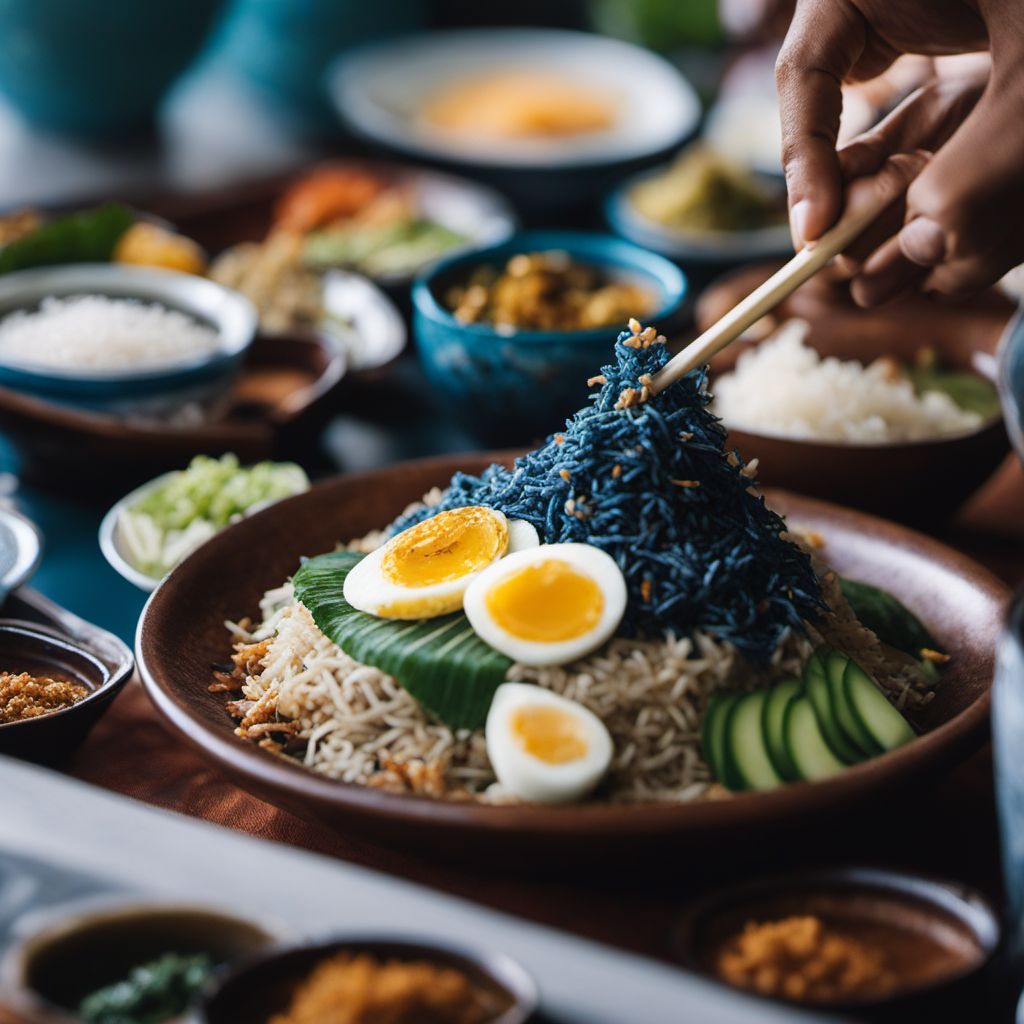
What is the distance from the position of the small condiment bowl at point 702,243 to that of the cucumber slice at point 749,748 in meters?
2.66

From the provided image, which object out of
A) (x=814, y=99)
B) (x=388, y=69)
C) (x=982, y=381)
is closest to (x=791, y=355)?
(x=982, y=381)

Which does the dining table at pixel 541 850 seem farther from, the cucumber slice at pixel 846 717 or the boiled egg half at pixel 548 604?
the boiled egg half at pixel 548 604

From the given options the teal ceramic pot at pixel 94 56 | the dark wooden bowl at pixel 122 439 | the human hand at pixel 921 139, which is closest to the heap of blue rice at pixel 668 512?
the human hand at pixel 921 139

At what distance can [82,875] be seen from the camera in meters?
1.48

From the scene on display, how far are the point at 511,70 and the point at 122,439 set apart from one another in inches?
139

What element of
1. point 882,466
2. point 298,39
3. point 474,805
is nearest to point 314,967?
point 474,805

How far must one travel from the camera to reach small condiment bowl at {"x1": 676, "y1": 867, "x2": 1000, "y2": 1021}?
148 cm

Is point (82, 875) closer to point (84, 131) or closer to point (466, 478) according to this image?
point (466, 478)

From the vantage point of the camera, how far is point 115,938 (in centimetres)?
144

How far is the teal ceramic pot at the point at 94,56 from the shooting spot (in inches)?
179

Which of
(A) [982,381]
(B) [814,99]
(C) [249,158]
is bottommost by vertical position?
(C) [249,158]

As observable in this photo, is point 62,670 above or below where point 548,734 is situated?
below

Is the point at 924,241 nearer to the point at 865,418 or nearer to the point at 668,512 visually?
the point at 668,512

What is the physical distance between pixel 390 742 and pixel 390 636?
0.16 m
